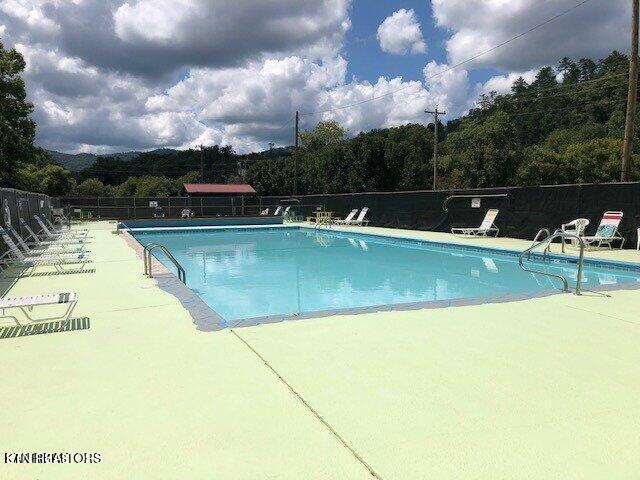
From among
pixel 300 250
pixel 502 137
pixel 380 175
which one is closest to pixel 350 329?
pixel 300 250

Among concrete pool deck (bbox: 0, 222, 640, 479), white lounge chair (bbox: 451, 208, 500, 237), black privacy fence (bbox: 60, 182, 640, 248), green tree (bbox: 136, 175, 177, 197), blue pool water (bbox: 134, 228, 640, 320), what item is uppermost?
green tree (bbox: 136, 175, 177, 197)

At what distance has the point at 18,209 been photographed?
9562mm

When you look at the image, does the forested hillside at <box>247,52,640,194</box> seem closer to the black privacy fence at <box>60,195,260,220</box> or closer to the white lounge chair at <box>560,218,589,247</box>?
the black privacy fence at <box>60,195,260,220</box>

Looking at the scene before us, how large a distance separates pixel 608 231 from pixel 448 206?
5.67 meters

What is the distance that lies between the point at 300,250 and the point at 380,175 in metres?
21.6

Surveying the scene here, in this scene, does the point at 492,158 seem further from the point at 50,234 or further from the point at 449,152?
the point at 50,234

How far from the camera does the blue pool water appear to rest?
7.08 m

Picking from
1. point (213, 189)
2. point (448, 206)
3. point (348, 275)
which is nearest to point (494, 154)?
point (448, 206)

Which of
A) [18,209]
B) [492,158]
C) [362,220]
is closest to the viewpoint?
[18,209]

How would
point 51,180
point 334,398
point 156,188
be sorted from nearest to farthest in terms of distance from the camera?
1. point 334,398
2. point 51,180
3. point 156,188

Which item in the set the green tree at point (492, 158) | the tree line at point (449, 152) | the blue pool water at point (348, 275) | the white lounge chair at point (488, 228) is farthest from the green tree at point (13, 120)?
the green tree at point (492, 158)

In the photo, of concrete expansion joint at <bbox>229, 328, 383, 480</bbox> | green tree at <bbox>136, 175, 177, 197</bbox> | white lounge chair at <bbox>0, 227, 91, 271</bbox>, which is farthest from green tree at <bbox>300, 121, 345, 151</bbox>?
concrete expansion joint at <bbox>229, 328, 383, 480</bbox>

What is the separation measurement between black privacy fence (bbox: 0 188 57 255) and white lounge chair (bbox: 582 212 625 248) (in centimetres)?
1112

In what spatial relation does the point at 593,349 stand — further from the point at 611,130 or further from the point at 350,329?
the point at 611,130
